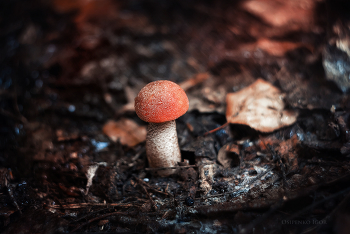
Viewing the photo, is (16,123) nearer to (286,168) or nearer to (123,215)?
(123,215)

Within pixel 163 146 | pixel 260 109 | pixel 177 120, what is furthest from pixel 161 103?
pixel 260 109

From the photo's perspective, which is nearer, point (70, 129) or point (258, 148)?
point (258, 148)

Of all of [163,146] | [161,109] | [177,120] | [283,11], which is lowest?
[163,146]

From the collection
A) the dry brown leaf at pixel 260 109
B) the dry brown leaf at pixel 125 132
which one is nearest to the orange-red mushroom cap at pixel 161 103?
the dry brown leaf at pixel 260 109

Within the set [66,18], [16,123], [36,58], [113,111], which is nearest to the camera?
[16,123]

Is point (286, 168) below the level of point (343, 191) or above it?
above

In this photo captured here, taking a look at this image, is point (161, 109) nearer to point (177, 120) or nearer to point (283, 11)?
point (177, 120)

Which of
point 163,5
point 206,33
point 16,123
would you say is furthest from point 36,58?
point 206,33
